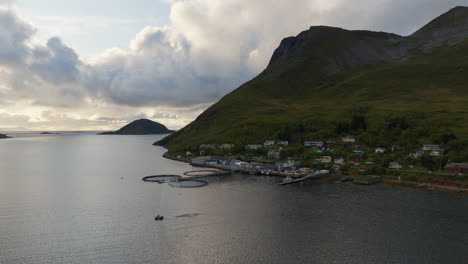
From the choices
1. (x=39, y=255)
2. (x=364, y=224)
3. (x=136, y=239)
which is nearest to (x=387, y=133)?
(x=364, y=224)

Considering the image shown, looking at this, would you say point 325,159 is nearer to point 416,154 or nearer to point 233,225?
point 416,154

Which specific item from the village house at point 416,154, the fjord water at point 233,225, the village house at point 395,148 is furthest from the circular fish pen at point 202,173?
the village house at point 416,154

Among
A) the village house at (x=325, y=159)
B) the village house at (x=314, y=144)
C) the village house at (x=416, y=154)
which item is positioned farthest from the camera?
the village house at (x=314, y=144)

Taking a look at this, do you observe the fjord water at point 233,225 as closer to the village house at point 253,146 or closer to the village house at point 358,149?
the village house at point 358,149

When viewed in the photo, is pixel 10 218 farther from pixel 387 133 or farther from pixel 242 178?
pixel 387 133

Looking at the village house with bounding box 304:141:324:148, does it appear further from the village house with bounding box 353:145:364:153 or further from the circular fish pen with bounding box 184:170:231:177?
the circular fish pen with bounding box 184:170:231:177

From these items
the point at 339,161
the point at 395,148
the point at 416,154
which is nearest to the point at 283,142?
the point at 339,161
